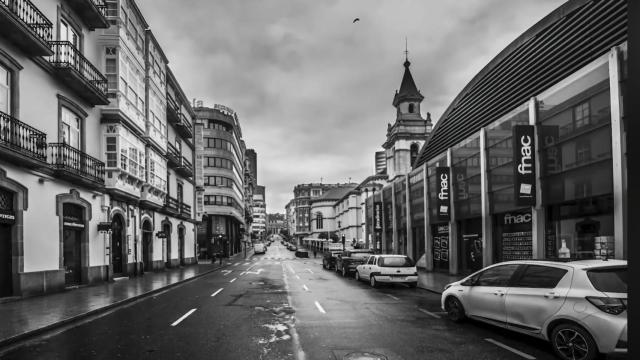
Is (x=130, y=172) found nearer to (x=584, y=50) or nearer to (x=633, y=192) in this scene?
(x=584, y=50)

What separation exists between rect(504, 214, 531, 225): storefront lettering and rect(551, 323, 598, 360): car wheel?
511 inches

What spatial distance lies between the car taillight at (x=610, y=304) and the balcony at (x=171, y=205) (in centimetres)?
3063

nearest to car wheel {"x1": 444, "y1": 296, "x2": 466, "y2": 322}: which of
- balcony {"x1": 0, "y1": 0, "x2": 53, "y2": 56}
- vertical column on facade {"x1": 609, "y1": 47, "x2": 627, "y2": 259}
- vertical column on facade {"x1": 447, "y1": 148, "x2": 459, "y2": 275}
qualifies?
vertical column on facade {"x1": 609, "y1": 47, "x2": 627, "y2": 259}

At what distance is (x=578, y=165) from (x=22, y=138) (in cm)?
1884

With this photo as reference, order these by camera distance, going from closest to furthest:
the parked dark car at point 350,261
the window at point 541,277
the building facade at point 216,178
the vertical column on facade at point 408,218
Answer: the window at point 541,277 < the parked dark car at point 350,261 < the vertical column on facade at point 408,218 < the building facade at point 216,178

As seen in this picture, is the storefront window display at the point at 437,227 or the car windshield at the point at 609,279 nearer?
the car windshield at the point at 609,279

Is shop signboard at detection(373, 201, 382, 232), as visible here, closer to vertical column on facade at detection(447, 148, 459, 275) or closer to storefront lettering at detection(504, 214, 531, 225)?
vertical column on facade at detection(447, 148, 459, 275)

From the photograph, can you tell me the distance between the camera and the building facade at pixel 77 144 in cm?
1598

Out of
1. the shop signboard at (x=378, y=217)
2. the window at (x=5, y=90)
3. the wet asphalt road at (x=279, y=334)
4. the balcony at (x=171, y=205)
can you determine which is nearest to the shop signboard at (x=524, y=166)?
the wet asphalt road at (x=279, y=334)

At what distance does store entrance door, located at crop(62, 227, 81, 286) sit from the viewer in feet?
66.5

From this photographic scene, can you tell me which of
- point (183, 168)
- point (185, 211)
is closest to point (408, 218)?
point (183, 168)

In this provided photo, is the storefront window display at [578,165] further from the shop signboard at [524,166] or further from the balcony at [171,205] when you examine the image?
the balcony at [171,205]

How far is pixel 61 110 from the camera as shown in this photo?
19375mm

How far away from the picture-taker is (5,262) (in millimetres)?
15711
